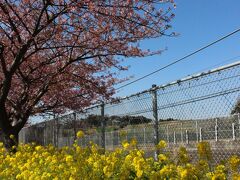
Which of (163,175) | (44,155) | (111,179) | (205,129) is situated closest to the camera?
(163,175)

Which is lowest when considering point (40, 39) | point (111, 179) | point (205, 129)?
point (111, 179)

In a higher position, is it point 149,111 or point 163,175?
point 149,111

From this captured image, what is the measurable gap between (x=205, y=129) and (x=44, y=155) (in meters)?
2.31

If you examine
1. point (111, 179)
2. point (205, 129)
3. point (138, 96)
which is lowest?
point (111, 179)

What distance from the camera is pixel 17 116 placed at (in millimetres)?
11531

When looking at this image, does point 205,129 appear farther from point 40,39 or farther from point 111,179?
point 40,39

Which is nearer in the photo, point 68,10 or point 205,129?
point 205,129

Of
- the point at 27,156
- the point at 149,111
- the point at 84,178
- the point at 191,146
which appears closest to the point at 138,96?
the point at 149,111

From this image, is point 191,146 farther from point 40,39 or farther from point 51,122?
point 51,122

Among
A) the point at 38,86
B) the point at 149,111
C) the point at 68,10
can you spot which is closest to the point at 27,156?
the point at 149,111

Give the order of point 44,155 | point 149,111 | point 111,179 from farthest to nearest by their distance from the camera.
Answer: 1. point 149,111
2. point 44,155
3. point 111,179

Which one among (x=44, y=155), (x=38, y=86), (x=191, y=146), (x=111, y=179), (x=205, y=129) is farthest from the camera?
(x=38, y=86)

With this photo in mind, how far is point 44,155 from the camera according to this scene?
19.7 ft

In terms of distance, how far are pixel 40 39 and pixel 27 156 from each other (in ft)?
8.74
